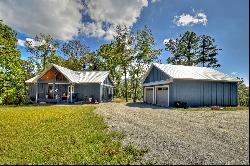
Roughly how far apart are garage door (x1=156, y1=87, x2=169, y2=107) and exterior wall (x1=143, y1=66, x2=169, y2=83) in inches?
51.6

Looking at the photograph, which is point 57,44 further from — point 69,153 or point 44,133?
point 69,153

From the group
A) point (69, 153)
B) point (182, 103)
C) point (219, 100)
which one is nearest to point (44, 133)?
point (69, 153)

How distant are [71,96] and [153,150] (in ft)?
90.8

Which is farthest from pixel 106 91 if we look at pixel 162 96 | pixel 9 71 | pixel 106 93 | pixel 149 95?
pixel 9 71

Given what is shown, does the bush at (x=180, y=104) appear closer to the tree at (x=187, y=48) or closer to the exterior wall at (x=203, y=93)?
the exterior wall at (x=203, y=93)

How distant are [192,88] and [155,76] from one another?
18.9 ft

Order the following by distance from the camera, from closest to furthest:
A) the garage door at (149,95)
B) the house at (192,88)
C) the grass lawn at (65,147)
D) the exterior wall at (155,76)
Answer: the grass lawn at (65,147)
the house at (192,88)
the exterior wall at (155,76)
the garage door at (149,95)

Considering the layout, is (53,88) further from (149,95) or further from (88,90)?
(149,95)

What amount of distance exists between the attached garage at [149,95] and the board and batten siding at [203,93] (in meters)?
6.12

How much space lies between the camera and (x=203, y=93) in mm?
26969

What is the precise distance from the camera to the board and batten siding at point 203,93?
2583 cm

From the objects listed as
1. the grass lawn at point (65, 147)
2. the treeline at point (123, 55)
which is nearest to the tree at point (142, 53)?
the treeline at point (123, 55)

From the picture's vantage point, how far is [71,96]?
33781 millimetres

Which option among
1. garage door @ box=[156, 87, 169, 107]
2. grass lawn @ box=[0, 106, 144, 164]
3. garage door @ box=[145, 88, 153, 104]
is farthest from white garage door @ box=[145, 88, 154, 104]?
grass lawn @ box=[0, 106, 144, 164]
